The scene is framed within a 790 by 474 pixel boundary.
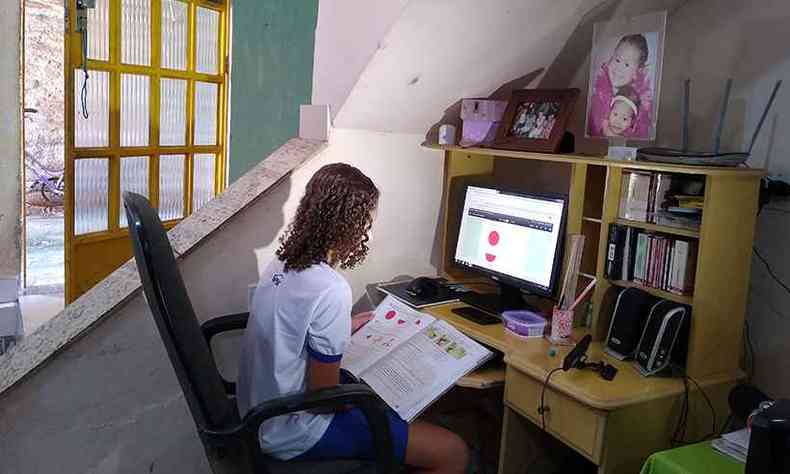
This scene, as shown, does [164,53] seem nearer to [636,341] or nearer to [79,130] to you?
[79,130]

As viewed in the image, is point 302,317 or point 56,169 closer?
point 302,317

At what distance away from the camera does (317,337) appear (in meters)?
1.69

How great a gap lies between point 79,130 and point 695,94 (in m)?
2.86

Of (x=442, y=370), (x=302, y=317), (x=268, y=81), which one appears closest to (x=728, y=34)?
(x=442, y=370)

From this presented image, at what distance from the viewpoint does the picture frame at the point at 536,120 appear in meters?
2.29

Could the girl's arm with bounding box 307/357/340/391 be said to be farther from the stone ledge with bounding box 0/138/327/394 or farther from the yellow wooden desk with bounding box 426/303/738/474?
the stone ledge with bounding box 0/138/327/394

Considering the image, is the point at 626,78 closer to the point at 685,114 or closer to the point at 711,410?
the point at 685,114

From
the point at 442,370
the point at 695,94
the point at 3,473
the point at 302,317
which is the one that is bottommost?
the point at 3,473

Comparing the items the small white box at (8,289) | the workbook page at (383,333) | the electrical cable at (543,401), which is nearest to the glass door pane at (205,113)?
the small white box at (8,289)

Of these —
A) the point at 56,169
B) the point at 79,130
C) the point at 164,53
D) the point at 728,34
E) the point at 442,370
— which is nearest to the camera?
the point at 442,370

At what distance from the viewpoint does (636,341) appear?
194 cm

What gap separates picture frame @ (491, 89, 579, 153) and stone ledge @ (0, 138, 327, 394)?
0.68 m

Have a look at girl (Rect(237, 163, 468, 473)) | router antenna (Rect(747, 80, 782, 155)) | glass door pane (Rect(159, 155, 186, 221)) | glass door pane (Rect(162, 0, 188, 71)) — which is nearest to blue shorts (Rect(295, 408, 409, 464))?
girl (Rect(237, 163, 468, 473))

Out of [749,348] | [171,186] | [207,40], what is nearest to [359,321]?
[749,348]
